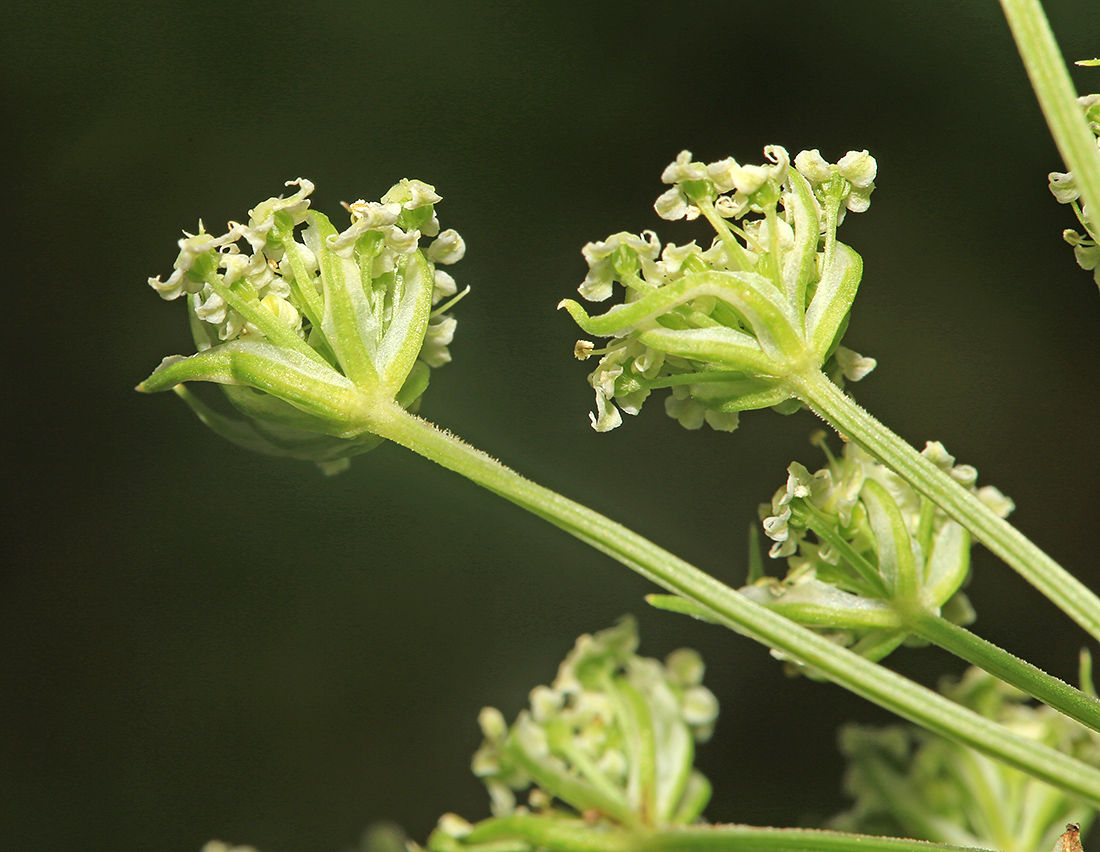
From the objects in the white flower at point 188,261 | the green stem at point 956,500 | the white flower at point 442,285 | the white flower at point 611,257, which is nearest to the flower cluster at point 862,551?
the green stem at point 956,500

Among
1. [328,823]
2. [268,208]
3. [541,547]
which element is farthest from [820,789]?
[268,208]

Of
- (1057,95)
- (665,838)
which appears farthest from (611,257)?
(665,838)

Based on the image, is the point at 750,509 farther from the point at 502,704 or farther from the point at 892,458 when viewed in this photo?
the point at 892,458

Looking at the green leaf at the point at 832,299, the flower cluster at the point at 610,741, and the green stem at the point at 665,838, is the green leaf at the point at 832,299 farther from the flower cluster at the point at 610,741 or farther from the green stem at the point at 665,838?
the flower cluster at the point at 610,741

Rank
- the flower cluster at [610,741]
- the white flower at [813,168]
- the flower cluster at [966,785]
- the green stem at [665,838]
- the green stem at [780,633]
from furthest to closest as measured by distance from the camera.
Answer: the flower cluster at [966,785] < the flower cluster at [610,741] < the white flower at [813,168] < the green stem at [665,838] < the green stem at [780,633]

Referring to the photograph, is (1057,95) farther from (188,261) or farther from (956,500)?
(188,261)

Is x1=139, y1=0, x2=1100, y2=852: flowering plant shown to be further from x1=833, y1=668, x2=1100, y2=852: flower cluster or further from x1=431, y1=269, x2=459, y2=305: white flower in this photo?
x1=833, y1=668, x2=1100, y2=852: flower cluster
